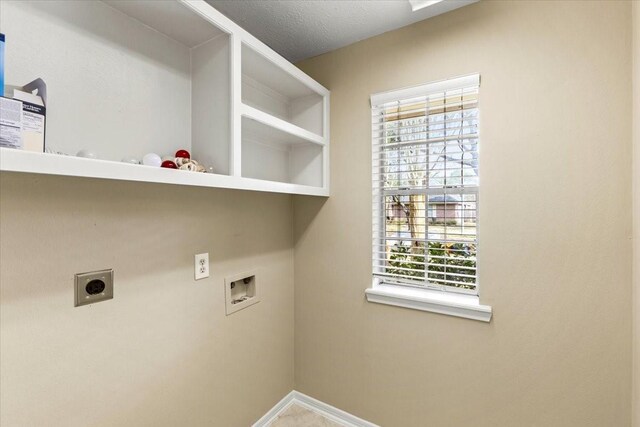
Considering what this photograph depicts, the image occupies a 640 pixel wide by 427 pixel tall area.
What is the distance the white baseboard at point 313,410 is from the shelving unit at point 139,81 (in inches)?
60.9

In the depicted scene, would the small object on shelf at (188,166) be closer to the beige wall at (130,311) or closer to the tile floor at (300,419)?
the beige wall at (130,311)

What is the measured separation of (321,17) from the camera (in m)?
1.63

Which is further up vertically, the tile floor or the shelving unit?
the shelving unit

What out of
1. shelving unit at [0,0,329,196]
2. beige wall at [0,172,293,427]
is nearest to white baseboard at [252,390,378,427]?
beige wall at [0,172,293,427]

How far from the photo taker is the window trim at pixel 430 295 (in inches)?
60.8

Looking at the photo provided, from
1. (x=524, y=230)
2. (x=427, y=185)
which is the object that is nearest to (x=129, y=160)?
(x=427, y=185)

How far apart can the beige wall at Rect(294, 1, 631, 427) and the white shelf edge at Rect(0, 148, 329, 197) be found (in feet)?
3.32

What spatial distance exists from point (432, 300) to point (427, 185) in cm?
68

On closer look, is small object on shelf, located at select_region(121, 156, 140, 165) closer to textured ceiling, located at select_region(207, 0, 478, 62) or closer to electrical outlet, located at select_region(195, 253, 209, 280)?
electrical outlet, located at select_region(195, 253, 209, 280)

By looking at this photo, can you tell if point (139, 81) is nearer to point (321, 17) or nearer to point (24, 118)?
point (24, 118)

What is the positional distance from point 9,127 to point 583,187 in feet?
6.97

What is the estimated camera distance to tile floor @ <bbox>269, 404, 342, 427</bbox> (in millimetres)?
1914

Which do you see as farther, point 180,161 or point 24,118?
point 180,161

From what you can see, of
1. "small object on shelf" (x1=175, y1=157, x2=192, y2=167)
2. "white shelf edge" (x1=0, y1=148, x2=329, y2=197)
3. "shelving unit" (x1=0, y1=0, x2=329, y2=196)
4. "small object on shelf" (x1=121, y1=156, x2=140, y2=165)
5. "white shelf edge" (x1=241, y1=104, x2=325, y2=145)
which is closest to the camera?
"white shelf edge" (x1=0, y1=148, x2=329, y2=197)
